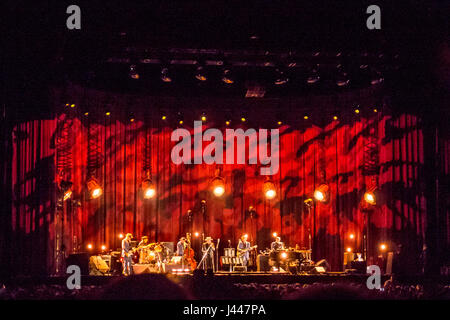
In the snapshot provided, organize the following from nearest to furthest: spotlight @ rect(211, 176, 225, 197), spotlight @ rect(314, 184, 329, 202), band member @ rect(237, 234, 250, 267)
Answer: band member @ rect(237, 234, 250, 267) → spotlight @ rect(314, 184, 329, 202) → spotlight @ rect(211, 176, 225, 197)

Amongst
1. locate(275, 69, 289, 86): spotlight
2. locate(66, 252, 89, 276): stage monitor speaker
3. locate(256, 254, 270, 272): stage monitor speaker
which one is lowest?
locate(256, 254, 270, 272): stage monitor speaker

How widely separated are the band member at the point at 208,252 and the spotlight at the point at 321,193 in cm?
330

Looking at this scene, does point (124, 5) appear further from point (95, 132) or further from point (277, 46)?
point (95, 132)

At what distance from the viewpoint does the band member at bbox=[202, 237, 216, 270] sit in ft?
40.4

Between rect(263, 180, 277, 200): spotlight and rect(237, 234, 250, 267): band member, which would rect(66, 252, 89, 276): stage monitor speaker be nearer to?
rect(237, 234, 250, 267): band member

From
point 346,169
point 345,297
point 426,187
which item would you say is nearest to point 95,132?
point 346,169

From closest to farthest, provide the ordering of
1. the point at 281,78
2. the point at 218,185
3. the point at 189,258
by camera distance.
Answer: the point at 281,78
the point at 189,258
the point at 218,185

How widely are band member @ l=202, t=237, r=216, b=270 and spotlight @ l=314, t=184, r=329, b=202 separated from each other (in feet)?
10.8

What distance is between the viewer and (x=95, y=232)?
1327 centimetres

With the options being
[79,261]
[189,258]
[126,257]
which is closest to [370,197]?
[189,258]

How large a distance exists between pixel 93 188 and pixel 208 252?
339cm

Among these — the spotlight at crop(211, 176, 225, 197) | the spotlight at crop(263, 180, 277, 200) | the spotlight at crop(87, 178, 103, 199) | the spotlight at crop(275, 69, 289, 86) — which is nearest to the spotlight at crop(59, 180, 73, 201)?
the spotlight at crop(87, 178, 103, 199)

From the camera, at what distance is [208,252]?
40.9 ft

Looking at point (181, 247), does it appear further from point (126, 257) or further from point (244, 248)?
point (244, 248)
